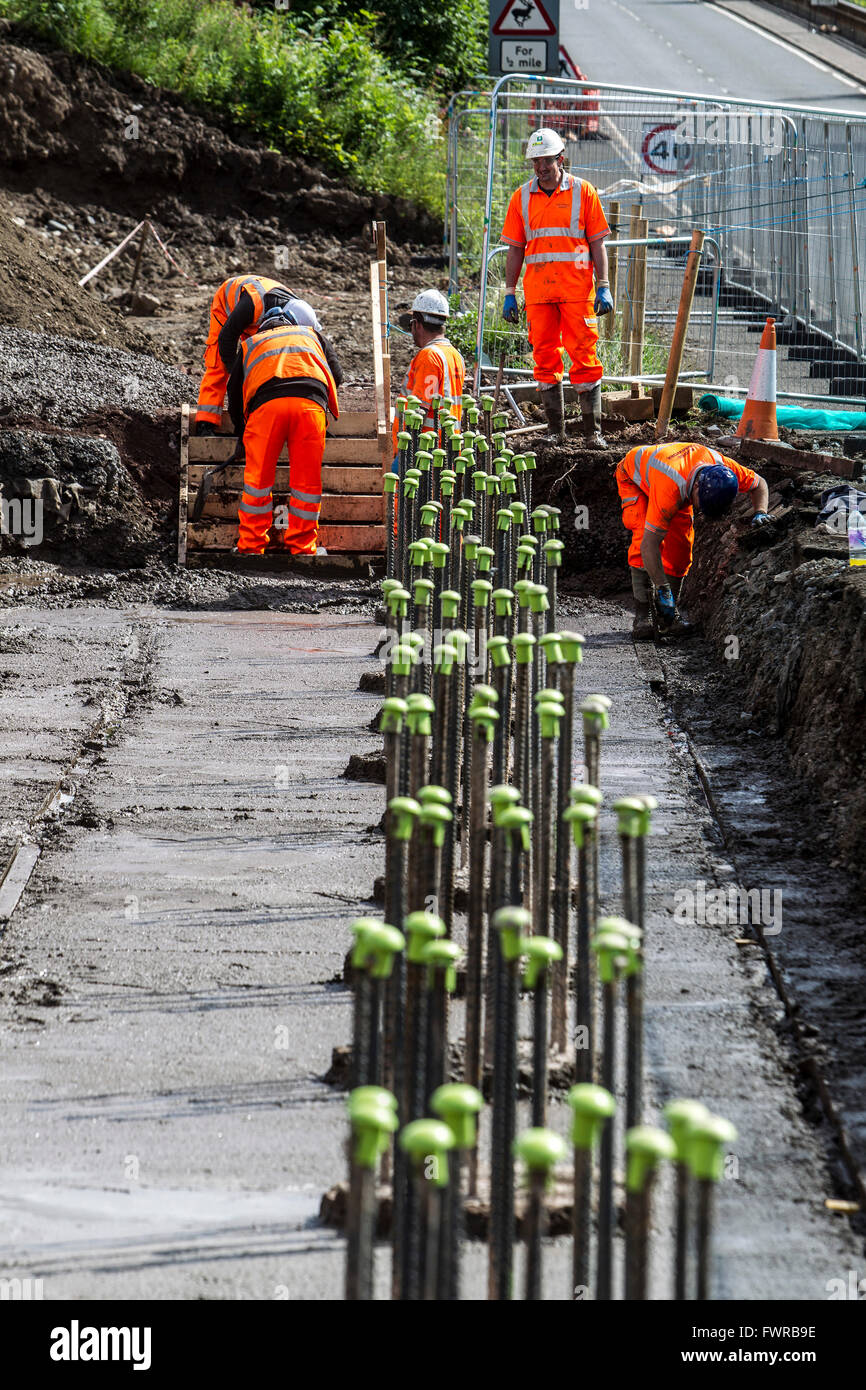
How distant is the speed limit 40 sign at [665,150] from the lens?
43.1ft

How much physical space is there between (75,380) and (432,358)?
392 cm

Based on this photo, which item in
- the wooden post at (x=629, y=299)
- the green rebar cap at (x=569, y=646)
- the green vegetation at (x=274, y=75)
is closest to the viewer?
the green rebar cap at (x=569, y=646)

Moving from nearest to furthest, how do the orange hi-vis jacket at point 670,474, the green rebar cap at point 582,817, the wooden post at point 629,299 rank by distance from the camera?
1. the green rebar cap at point 582,817
2. the orange hi-vis jacket at point 670,474
3. the wooden post at point 629,299

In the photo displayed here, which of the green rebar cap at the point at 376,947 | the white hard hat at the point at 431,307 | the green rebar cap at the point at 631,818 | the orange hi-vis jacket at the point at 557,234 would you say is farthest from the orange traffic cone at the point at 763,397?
the green rebar cap at the point at 376,947

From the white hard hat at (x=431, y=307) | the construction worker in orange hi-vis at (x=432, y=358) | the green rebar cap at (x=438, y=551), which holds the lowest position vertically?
the green rebar cap at (x=438, y=551)

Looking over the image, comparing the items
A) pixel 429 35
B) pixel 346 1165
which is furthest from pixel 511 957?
pixel 429 35

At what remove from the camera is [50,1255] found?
311 cm

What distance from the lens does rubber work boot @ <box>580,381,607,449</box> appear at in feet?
33.6

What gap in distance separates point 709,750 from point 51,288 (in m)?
8.93

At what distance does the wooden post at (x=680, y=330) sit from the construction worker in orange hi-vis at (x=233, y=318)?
91.0 inches

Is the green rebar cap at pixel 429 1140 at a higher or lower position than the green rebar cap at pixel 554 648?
lower

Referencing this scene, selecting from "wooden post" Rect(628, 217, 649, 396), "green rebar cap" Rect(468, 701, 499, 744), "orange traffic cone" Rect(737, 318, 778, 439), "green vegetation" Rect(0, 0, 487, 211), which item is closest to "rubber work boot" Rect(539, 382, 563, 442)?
"orange traffic cone" Rect(737, 318, 778, 439)

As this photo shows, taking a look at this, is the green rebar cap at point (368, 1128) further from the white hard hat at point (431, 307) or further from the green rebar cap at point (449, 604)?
the white hard hat at point (431, 307)
